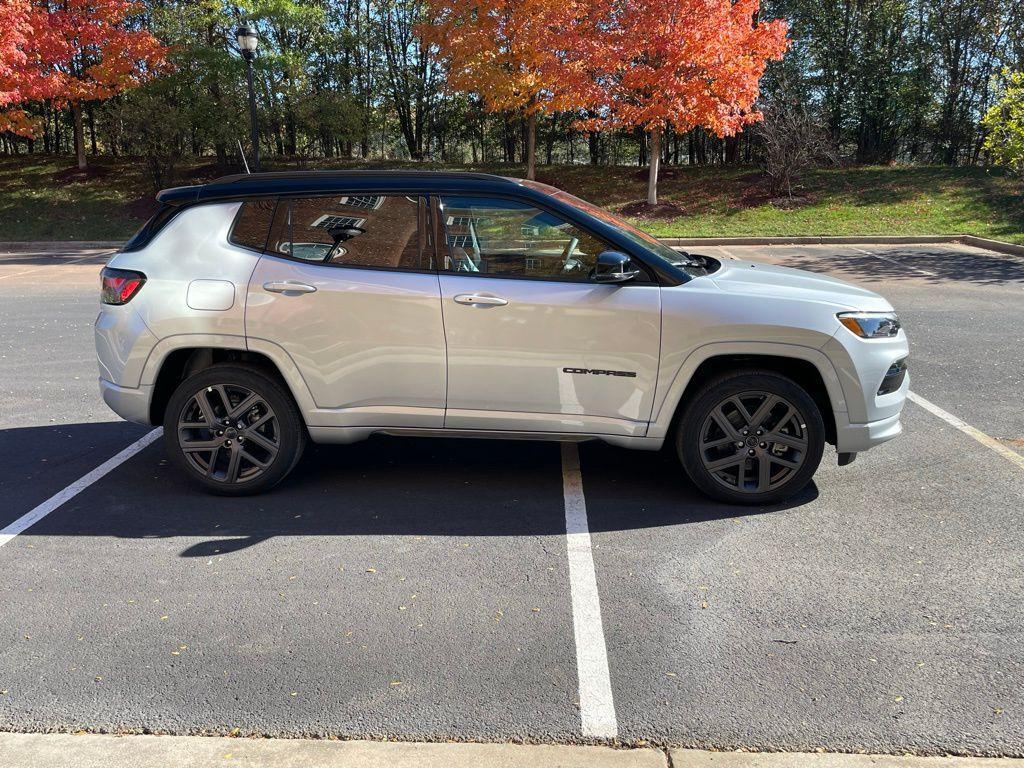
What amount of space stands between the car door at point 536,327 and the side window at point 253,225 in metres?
0.98

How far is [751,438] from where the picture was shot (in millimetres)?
4516

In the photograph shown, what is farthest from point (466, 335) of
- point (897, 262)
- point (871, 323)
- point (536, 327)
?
point (897, 262)

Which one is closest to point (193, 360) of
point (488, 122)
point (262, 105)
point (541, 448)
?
point (541, 448)

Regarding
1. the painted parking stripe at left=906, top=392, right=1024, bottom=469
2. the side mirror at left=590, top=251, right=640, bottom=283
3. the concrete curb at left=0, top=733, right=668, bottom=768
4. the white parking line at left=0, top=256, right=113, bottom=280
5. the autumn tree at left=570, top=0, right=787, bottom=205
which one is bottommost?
the concrete curb at left=0, top=733, right=668, bottom=768

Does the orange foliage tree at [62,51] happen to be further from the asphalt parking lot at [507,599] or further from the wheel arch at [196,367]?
the wheel arch at [196,367]

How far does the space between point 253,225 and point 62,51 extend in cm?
2348

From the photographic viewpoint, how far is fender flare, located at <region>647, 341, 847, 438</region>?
4.37m

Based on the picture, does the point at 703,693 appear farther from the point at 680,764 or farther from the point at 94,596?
the point at 94,596

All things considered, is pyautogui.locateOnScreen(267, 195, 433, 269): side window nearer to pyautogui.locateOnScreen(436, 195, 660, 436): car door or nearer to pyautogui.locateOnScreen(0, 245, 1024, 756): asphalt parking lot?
pyautogui.locateOnScreen(436, 195, 660, 436): car door

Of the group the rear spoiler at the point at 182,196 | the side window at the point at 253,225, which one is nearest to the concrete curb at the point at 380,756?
the side window at the point at 253,225

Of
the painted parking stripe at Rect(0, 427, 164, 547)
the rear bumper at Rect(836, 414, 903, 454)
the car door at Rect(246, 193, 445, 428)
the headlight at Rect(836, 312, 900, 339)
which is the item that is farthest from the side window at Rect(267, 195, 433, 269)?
the rear bumper at Rect(836, 414, 903, 454)

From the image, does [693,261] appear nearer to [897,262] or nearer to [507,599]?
[507,599]

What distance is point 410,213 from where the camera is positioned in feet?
15.1

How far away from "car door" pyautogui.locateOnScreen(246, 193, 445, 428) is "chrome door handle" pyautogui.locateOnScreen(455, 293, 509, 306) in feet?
0.41
